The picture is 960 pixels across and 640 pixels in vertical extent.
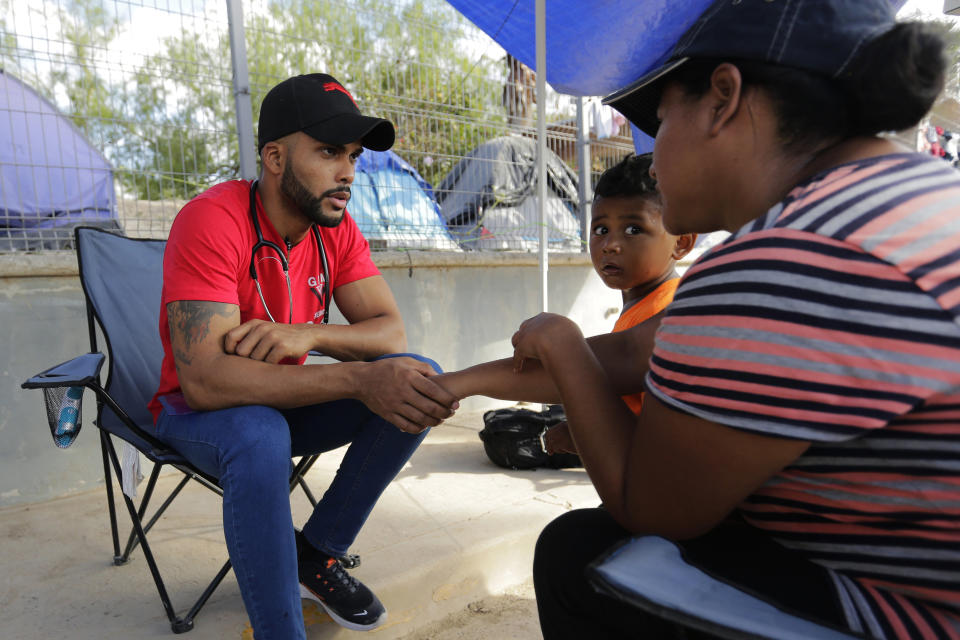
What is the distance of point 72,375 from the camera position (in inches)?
72.9

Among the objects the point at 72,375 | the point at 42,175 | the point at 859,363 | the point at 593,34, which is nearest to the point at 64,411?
the point at 72,375

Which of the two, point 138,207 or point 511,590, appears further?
point 138,207

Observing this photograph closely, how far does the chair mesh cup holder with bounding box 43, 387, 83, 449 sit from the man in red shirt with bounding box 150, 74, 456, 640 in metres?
0.21

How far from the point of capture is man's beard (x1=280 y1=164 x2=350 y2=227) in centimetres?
213

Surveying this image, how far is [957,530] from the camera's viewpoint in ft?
2.64

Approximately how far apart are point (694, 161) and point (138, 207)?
322 cm

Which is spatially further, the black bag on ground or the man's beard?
the black bag on ground

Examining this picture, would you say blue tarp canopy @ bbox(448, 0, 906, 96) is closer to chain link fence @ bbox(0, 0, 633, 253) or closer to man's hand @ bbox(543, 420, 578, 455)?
chain link fence @ bbox(0, 0, 633, 253)

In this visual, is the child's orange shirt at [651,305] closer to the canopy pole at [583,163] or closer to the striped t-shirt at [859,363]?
the striped t-shirt at [859,363]

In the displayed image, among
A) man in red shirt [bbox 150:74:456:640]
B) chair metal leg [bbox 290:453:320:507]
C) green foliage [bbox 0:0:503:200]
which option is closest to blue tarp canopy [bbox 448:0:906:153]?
green foliage [bbox 0:0:503:200]

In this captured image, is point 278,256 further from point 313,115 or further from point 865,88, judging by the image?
point 865,88

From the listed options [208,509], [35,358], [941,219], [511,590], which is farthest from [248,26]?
[941,219]

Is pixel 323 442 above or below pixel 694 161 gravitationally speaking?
below

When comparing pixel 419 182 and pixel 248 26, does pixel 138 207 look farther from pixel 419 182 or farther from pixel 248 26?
pixel 419 182
